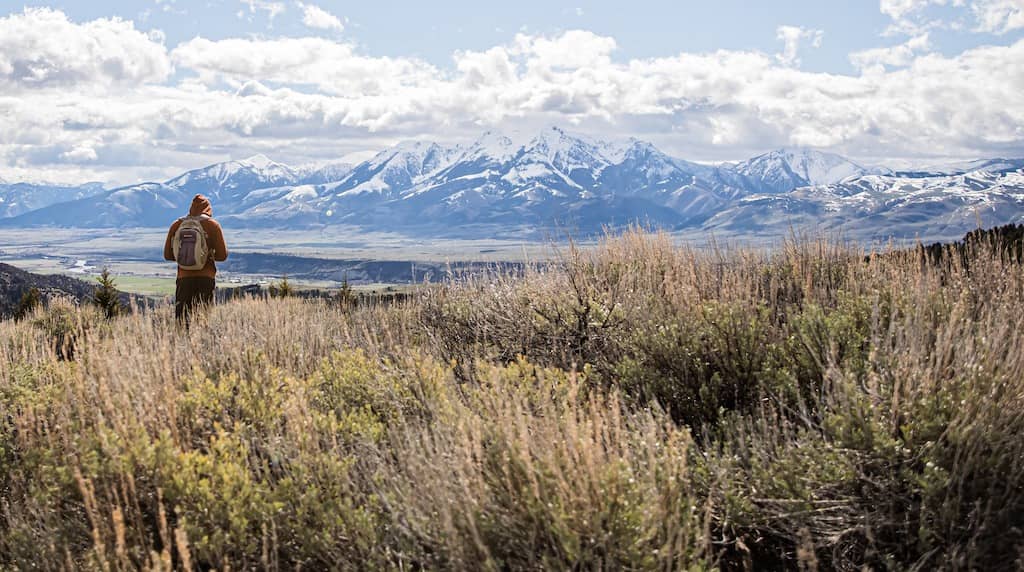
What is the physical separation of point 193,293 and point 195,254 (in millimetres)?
585

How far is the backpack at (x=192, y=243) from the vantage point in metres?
10.2

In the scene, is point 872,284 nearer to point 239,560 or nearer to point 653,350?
point 653,350

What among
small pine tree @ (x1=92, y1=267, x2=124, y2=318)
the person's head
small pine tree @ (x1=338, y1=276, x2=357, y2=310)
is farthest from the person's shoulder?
small pine tree @ (x1=92, y1=267, x2=124, y2=318)

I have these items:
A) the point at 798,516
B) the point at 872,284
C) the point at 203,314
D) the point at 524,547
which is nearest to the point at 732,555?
the point at 798,516

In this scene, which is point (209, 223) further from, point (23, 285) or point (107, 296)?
point (23, 285)

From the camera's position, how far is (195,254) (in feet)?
33.6

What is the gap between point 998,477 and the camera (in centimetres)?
346

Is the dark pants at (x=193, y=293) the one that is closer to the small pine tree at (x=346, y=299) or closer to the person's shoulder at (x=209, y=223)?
the person's shoulder at (x=209, y=223)

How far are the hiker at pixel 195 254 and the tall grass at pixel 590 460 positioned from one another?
4614 millimetres

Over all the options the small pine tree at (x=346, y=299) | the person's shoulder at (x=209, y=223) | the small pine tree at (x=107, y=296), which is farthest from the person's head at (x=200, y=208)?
the small pine tree at (x=107, y=296)

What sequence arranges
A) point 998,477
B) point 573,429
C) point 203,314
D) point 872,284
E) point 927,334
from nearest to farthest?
point 573,429
point 998,477
point 927,334
point 872,284
point 203,314

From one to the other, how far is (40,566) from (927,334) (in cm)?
493

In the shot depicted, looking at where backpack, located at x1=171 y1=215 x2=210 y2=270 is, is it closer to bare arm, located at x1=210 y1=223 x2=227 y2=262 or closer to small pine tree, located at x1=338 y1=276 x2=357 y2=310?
bare arm, located at x1=210 y1=223 x2=227 y2=262

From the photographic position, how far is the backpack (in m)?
10.2
